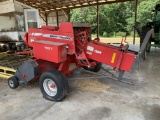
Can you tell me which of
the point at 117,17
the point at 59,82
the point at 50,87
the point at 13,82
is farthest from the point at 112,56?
the point at 117,17

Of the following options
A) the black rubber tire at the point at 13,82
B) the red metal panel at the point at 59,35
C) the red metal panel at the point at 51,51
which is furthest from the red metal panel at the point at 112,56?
the black rubber tire at the point at 13,82

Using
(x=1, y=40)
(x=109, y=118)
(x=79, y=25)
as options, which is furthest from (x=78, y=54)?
(x=1, y=40)

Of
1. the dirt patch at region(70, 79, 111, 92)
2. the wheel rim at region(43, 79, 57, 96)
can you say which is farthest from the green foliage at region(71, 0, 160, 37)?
the wheel rim at region(43, 79, 57, 96)

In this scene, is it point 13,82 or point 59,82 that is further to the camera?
point 13,82

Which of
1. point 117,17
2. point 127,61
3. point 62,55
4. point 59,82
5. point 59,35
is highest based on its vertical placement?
point 117,17

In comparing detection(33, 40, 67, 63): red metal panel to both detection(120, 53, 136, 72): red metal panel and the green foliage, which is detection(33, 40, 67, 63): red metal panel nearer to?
detection(120, 53, 136, 72): red metal panel

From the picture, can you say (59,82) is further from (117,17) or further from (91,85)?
(117,17)

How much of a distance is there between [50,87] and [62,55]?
701mm

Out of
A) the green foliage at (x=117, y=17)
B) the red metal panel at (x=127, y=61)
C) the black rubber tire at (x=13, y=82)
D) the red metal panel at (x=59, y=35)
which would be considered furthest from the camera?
the green foliage at (x=117, y=17)

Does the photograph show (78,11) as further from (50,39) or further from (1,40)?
(50,39)

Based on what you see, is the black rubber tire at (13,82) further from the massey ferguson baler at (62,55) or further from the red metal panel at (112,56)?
the red metal panel at (112,56)

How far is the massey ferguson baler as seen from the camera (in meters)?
3.11

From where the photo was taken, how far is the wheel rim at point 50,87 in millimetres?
3317

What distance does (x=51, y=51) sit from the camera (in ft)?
10.4
